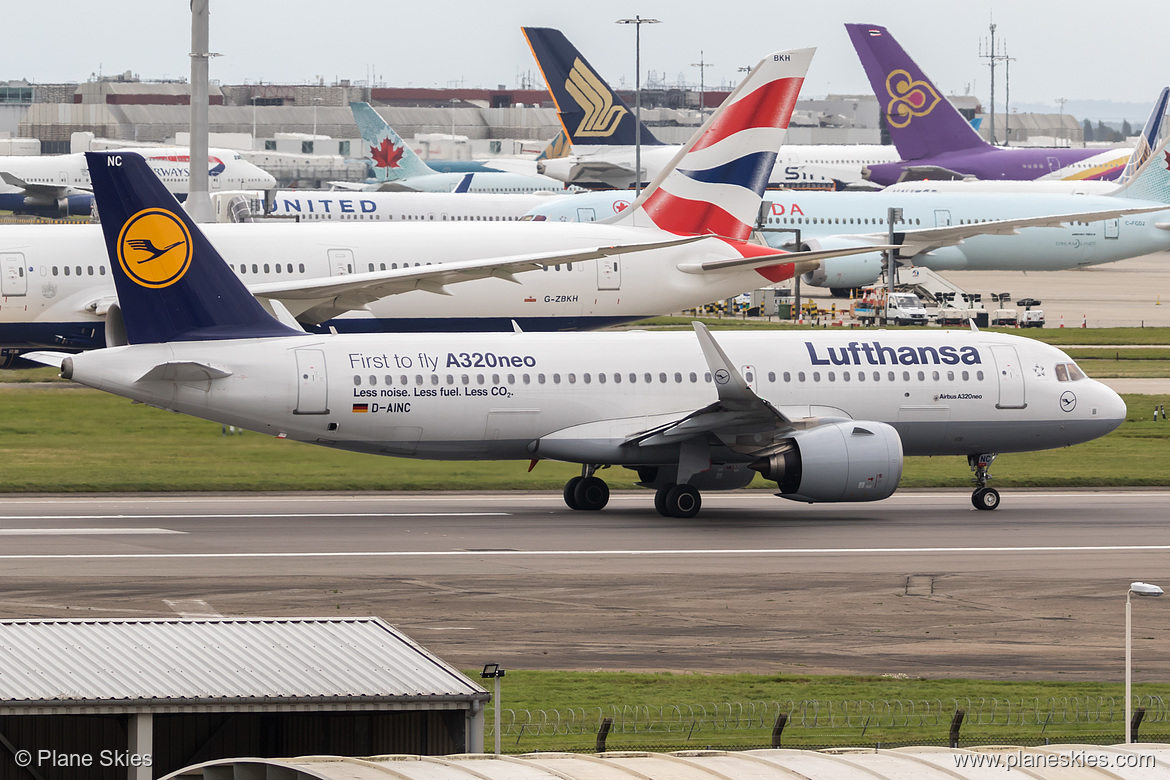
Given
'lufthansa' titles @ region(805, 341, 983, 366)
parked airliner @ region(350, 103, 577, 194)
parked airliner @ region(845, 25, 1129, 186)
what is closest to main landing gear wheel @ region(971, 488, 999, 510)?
'lufthansa' titles @ region(805, 341, 983, 366)

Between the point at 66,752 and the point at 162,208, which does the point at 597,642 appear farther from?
the point at 162,208

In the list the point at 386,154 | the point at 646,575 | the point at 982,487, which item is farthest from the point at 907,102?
the point at 646,575

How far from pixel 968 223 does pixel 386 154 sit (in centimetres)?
9147

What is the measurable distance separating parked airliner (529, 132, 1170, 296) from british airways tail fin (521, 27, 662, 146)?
1645cm

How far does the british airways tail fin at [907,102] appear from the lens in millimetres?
109000

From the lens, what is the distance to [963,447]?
3784cm

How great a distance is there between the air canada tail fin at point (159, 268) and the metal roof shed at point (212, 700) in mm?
17517

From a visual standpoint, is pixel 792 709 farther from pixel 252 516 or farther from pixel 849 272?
pixel 849 272

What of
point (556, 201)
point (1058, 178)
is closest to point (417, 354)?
point (556, 201)

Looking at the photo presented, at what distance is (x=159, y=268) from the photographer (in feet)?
111

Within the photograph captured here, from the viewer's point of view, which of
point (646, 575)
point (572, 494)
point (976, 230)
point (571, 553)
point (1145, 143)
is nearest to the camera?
point (646, 575)

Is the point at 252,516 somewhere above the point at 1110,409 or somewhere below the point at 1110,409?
below

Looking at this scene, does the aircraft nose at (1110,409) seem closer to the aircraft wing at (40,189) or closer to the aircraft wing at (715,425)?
the aircraft wing at (715,425)

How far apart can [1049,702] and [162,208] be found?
69.1ft
